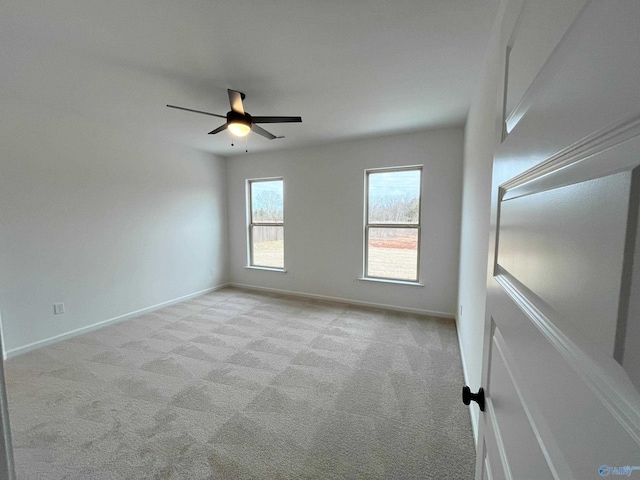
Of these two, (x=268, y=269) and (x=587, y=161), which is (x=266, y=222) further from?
(x=587, y=161)

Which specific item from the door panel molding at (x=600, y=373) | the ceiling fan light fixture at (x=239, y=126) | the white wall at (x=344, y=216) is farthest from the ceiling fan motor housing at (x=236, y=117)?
the door panel molding at (x=600, y=373)

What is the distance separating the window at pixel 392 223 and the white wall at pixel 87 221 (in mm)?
2988

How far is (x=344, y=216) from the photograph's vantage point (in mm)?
4305

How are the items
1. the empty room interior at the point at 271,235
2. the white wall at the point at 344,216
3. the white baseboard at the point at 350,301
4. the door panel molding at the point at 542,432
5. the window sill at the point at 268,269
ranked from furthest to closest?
the window sill at the point at 268,269 → the white baseboard at the point at 350,301 → the white wall at the point at 344,216 → the empty room interior at the point at 271,235 → the door panel molding at the point at 542,432

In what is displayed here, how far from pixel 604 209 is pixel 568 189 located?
0.10m

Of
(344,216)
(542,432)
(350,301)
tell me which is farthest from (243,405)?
(344,216)

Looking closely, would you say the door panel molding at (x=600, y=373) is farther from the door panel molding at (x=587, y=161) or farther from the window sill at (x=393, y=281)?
the window sill at (x=393, y=281)

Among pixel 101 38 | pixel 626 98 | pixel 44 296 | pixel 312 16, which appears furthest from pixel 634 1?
pixel 44 296

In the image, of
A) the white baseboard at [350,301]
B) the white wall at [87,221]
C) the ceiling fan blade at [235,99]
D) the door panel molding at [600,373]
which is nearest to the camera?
the door panel molding at [600,373]

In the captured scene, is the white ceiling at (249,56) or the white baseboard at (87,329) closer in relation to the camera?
the white ceiling at (249,56)

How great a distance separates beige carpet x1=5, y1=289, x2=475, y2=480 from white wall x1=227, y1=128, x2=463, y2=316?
85 cm

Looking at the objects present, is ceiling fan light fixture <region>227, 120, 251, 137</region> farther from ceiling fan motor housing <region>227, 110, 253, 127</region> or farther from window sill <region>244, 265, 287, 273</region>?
window sill <region>244, 265, 287, 273</region>

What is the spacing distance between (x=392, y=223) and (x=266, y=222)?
237cm

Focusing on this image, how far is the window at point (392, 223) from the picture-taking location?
394cm
